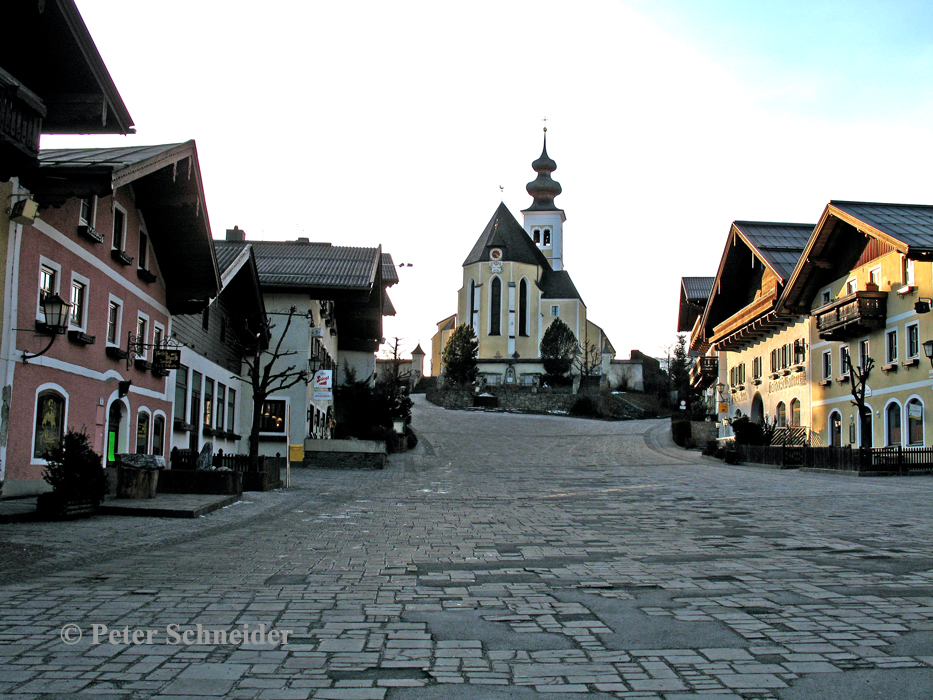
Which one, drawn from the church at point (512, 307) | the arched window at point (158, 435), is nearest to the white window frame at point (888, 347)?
the arched window at point (158, 435)

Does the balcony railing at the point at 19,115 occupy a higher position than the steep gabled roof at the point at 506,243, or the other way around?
the steep gabled roof at the point at 506,243

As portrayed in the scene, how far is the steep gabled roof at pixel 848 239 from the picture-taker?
31703 millimetres

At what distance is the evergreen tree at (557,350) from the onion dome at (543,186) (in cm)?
2834

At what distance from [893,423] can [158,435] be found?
81.9 feet

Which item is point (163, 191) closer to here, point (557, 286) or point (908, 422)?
point (908, 422)

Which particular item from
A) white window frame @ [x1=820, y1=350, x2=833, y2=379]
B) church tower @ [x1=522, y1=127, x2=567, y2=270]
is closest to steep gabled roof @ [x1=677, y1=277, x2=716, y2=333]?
white window frame @ [x1=820, y1=350, x2=833, y2=379]

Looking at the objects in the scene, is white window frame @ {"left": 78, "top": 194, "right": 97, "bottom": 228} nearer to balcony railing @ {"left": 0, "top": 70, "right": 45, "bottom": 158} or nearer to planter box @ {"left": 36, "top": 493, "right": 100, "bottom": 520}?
balcony railing @ {"left": 0, "top": 70, "right": 45, "bottom": 158}

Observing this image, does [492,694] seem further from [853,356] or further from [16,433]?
[853,356]

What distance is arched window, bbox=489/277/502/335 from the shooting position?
358ft

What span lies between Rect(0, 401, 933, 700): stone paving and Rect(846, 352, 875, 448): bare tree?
60.5ft

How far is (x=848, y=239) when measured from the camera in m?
37.9

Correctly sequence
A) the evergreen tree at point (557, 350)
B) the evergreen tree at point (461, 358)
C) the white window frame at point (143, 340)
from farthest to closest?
the evergreen tree at point (461, 358)
the evergreen tree at point (557, 350)
the white window frame at point (143, 340)

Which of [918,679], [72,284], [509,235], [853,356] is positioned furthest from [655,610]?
[509,235]

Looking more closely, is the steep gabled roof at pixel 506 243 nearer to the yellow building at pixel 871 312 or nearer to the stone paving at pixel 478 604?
the yellow building at pixel 871 312
